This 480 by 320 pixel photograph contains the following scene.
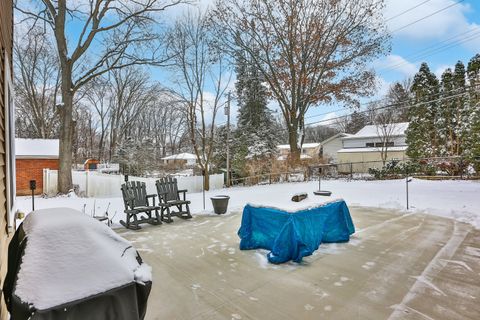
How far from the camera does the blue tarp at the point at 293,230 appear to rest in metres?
3.95

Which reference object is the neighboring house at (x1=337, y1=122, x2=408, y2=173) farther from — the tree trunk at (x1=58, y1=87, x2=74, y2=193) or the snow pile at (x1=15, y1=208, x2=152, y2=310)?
the snow pile at (x1=15, y1=208, x2=152, y2=310)

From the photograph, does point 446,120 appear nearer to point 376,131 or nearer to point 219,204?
point 376,131

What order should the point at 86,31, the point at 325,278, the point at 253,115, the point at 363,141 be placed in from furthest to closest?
the point at 363,141
the point at 253,115
the point at 86,31
the point at 325,278

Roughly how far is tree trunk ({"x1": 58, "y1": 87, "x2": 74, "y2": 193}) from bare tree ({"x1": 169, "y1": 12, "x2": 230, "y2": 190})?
4.69 metres

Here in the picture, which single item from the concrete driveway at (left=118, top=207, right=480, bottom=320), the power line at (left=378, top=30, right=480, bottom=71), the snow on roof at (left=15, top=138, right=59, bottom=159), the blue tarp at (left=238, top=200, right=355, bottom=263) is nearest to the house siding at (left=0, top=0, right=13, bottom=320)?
the concrete driveway at (left=118, top=207, right=480, bottom=320)

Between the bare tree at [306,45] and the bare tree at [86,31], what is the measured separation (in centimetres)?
451

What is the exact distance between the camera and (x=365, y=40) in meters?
15.3

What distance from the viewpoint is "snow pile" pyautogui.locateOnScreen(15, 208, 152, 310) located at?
1.28 m

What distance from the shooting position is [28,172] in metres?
12.0

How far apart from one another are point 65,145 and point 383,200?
11.5 metres

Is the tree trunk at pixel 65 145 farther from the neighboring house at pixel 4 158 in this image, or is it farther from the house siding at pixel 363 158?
the house siding at pixel 363 158

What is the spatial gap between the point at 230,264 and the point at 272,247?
68 centimetres

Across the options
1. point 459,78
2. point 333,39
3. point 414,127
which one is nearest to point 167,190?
point 333,39

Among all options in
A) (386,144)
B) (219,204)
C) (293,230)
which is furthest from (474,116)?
(293,230)
